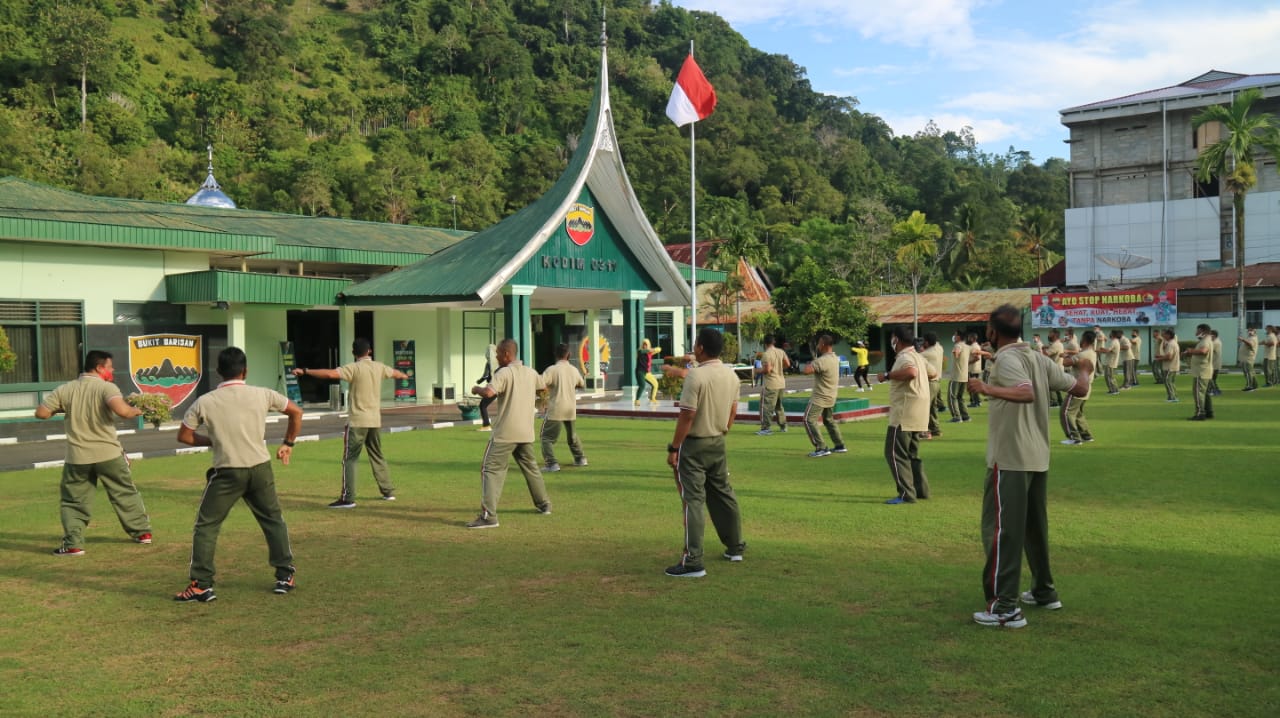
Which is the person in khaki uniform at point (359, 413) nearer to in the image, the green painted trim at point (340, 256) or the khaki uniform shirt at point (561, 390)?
the khaki uniform shirt at point (561, 390)

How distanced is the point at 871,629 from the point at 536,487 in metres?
4.65

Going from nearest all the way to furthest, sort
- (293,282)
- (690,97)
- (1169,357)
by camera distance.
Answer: (1169,357) → (293,282) → (690,97)

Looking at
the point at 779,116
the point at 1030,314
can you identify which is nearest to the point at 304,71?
the point at 779,116

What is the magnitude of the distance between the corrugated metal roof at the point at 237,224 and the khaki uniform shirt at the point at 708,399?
17.0 metres

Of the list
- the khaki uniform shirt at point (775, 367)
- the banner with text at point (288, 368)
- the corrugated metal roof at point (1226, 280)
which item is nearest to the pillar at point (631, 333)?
the khaki uniform shirt at point (775, 367)

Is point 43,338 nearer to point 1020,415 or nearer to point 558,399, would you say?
point 558,399

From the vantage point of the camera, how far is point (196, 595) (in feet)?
22.3

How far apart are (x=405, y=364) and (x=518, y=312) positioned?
664cm

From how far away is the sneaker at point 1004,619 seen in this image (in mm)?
5793

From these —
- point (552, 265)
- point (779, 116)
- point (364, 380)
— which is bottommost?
point (364, 380)

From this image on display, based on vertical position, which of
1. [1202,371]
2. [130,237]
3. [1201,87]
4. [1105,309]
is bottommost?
[1202,371]

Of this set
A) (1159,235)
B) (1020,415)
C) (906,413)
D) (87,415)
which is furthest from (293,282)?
(1159,235)

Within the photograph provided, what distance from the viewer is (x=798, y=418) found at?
19.5m

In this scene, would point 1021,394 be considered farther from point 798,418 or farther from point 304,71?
point 304,71
